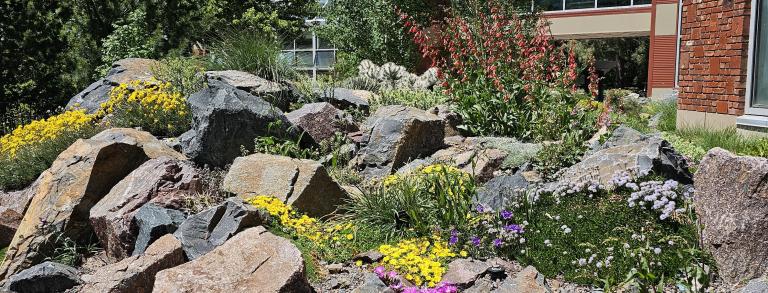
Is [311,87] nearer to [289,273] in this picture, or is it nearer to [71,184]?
[71,184]

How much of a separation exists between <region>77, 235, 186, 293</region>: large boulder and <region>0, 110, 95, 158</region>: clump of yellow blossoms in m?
4.40

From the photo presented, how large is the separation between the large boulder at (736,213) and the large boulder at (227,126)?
4.39 m

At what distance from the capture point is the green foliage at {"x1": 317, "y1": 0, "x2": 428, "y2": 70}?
19469 millimetres

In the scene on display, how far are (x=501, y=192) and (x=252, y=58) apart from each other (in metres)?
5.85

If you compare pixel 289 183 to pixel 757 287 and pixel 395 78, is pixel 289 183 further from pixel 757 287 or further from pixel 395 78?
pixel 395 78

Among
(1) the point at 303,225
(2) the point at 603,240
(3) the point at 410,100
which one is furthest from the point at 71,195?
(3) the point at 410,100

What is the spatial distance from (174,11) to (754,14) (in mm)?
12338

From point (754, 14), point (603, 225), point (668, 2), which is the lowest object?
point (603, 225)

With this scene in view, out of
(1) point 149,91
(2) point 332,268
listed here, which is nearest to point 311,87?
(1) point 149,91

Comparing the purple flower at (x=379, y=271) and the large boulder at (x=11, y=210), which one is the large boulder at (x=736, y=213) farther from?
the large boulder at (x=11, y=210)

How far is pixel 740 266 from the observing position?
4219 millimetres

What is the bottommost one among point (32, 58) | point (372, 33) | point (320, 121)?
point (320, 121)

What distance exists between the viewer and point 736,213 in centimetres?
420

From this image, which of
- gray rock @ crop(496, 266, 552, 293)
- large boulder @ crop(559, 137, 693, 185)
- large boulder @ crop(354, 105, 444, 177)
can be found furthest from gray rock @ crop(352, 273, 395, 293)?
large boulder @ crop(354, 105, 444, 177)
